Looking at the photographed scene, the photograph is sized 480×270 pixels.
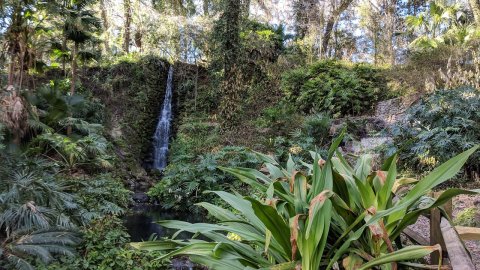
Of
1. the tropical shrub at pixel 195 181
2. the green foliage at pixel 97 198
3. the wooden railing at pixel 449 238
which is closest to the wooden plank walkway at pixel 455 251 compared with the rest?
the wooden railing at pixel 449 238

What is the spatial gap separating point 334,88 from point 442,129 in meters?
4.87

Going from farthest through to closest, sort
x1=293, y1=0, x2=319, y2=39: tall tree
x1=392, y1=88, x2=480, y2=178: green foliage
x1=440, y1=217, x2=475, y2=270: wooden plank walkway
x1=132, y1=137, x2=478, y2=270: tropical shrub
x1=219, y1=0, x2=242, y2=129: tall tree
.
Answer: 1. x1=293, y1=0, x2=319, y2=39: tall tree
2. x1=219, y1=0, x2=242, y2=129: tall tree
3. x1=392, y1=88, x2=480, y2=178: green foliage
4. x1=132, y1=137, x2=478, y2=270: tropical shrub
5. x1=440, y1=217, x2=475, y2=270: wooden plank walkway

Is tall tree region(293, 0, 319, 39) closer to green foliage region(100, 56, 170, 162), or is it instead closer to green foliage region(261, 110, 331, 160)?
green foliage region(100, 56, 170, 162)

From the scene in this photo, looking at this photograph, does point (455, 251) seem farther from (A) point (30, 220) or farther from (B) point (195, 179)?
(B) point (195, 179)

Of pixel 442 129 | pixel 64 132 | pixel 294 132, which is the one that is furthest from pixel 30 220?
pixel 294 132

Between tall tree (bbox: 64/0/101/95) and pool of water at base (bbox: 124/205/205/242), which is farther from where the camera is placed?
tall tree (bbox: 64/0/101/95)

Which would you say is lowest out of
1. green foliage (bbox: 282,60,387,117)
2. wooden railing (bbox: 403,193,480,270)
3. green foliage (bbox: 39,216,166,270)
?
green foliage (bbox: 39,216,166,270)

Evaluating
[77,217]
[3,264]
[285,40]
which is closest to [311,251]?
[3,264]

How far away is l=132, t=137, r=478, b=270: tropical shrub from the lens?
1353 millimetres

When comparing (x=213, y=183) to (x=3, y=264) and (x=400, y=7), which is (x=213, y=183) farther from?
(x=400, y=7)

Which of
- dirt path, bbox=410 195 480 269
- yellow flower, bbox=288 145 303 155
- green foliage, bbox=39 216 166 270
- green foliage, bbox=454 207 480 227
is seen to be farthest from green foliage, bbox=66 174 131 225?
green foliage, bbox=454 207 480 227

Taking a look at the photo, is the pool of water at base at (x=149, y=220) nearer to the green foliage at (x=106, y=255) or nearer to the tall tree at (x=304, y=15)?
the green foliage at (x=106, y=255)

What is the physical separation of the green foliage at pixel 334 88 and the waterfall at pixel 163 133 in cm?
435

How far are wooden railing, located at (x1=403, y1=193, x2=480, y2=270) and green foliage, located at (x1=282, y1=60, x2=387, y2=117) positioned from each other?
8.99 meters
